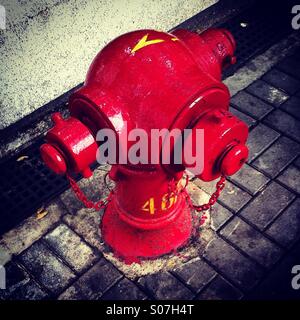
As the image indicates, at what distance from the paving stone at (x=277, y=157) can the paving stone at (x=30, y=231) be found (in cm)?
167

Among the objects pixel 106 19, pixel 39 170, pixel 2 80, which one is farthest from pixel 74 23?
pixel 39 170

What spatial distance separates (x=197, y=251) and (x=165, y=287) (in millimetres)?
355

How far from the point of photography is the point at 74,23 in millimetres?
3043

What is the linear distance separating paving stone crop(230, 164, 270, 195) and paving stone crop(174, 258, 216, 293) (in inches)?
29.7

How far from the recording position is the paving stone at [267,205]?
2.87 metres

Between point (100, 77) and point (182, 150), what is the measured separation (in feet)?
1.78

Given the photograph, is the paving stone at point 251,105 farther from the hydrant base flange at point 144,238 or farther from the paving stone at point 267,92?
the hydrant base flange at point 144,238

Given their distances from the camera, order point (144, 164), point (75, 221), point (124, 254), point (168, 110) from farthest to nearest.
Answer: point (75, 221) < point (124, 254) < point (144, 164) < point (168, 110)

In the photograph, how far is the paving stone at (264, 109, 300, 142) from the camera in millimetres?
3387

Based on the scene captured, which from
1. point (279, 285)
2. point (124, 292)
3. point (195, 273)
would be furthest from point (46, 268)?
point (279, 285)

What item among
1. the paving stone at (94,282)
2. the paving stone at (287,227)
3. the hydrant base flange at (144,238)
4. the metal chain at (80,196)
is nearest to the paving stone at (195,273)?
the hydrant base flange at (144,238)

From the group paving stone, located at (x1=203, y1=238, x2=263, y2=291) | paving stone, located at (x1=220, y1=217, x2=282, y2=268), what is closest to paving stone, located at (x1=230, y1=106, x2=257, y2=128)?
paving stone, located at (x1=220, y1=217, x2=282, y2=268)

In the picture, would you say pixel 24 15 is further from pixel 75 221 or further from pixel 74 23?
pixel 75 221

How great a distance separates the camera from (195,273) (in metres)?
2.62
